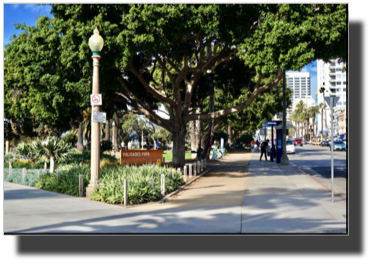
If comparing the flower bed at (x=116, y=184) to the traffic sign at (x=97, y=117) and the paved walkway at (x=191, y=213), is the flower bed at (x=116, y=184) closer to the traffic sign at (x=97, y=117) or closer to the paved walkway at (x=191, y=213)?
the paved walkway at (x=191, y=213)

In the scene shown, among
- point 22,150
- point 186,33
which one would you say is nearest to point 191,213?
point 186,33

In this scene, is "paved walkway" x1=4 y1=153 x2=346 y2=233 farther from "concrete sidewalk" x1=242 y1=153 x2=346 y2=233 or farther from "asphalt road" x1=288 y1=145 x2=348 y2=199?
"asphalt road" x1=288 y1=145 x2=348 y2=199

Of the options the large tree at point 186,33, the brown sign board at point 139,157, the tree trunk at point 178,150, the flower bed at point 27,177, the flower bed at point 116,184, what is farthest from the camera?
the tree trunk at point 178,150

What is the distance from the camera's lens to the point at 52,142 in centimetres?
1670

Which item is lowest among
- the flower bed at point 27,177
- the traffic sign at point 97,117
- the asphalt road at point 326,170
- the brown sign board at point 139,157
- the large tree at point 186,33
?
the asphalt road at point 326,170

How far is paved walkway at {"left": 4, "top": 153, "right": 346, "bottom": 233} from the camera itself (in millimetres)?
7539

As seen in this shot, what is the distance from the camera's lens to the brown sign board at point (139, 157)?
17.2 metres

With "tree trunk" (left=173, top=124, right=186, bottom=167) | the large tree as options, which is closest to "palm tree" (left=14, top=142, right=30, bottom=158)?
the large tree

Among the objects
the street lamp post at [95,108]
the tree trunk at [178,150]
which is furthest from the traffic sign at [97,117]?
the tree trunk at [178,150]

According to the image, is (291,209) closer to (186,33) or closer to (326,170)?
(186,33)

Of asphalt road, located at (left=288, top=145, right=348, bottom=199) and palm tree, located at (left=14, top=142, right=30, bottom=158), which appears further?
palm tree, located at (left=14, top=142, right=30, bottom=158)

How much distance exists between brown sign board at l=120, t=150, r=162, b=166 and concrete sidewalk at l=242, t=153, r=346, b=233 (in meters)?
5.56

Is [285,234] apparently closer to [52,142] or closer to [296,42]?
[296,42]
